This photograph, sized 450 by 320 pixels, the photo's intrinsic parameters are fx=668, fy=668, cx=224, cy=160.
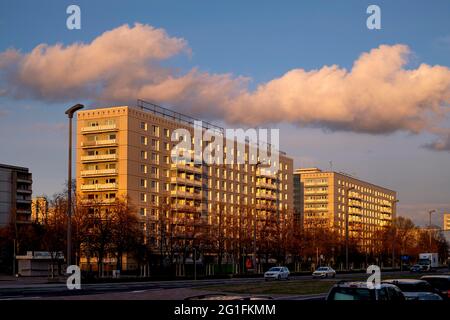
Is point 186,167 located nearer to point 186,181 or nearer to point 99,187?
point 186,181

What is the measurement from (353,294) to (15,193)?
139422mm

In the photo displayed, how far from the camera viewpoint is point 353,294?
50.7 ft

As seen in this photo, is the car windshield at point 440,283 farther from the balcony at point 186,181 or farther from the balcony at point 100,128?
the balcony at point 186,181

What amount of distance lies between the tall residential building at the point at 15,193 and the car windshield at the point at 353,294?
434 ft

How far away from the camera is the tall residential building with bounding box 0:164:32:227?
142875mm

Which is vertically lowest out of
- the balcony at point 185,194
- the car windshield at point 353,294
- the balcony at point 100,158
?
the car windshield at point 353,294

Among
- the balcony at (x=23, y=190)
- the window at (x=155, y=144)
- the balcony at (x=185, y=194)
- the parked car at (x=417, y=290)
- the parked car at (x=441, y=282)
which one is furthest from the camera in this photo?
the balcony at (x=23, y=190)

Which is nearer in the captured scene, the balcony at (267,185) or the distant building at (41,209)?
the distant building at (41,209)

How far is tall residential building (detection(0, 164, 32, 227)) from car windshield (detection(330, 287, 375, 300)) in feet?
434

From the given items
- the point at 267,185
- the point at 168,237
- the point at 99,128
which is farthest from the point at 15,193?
the point at 168,237

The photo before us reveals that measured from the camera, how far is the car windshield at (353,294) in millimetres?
15430

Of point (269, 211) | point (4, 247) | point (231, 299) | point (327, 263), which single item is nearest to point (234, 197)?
point (269, 211)

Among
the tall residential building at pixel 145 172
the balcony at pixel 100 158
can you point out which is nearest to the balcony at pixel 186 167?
the tall residential building at pixel 145 172
